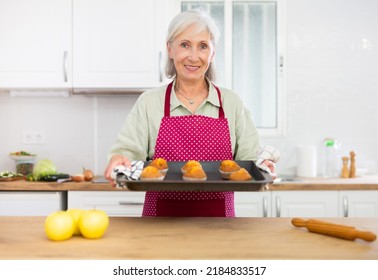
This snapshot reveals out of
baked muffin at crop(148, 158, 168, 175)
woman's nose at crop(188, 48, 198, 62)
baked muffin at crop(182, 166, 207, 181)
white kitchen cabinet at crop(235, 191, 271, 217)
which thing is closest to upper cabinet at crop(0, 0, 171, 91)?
white kitchen cabinet at crop(235, 191, 271, 217)

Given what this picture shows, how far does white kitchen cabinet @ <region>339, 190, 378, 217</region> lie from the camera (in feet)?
10.4

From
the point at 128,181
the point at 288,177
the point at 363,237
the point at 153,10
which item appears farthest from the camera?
the point at 288,177

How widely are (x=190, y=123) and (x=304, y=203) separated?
127 centimetres

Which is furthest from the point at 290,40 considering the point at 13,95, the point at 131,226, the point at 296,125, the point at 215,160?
the point at 131,226

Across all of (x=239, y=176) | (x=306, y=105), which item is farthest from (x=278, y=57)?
(x=239, y=176)

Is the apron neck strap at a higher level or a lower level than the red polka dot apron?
higher

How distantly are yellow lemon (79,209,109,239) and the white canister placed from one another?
234cm

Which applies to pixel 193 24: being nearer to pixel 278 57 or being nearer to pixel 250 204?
pixel 250 204

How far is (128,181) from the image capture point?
1.68m

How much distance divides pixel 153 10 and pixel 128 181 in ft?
6.64

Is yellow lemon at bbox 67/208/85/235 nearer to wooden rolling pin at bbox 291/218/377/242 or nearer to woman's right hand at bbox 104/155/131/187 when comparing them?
woman's right hand at bbox 104/155/131/187

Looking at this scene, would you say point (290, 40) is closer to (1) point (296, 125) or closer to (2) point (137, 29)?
(1) point (296, 125)

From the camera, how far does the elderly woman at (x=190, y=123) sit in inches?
85.8

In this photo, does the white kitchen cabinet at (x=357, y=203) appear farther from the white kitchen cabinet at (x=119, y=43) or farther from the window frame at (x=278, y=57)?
the white kitchen cabinet at (x=119, y=43)
